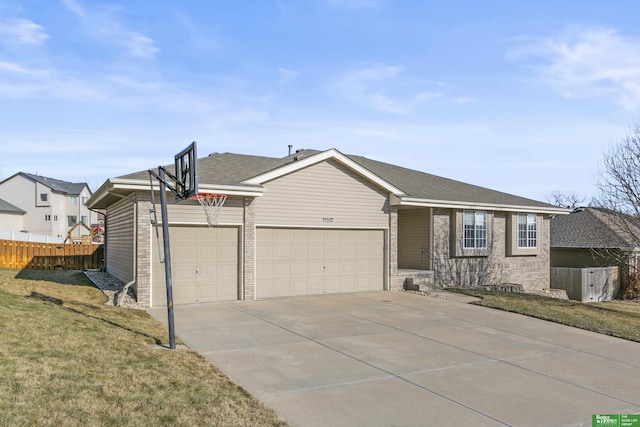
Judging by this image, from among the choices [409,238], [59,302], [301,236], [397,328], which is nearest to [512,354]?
[397,328]

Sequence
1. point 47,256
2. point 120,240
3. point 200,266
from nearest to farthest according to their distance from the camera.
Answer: point 200,266, point 120,240, point 47,256

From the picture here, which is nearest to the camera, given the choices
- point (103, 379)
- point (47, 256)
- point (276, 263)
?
point (103, 379)

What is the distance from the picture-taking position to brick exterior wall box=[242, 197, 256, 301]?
47.7 feet

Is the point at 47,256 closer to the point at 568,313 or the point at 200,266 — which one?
the point at 200,266

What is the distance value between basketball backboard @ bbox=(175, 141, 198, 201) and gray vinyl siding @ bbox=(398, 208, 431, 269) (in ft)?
39.9

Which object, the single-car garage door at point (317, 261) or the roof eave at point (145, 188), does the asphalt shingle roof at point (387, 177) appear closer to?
the roof eave at point (145, 188)

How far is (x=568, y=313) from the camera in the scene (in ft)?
46.6

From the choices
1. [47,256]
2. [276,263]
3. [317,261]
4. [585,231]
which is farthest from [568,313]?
[47,256]

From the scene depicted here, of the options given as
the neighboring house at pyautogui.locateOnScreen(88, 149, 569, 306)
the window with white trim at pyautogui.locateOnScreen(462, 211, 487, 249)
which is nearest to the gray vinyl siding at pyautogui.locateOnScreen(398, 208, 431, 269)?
the neighboring house at pyautogui.locateOnScreen(88, 149, 569, 306)

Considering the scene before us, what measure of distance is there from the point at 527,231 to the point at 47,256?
74.6ft

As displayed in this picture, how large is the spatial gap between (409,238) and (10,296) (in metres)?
14.3

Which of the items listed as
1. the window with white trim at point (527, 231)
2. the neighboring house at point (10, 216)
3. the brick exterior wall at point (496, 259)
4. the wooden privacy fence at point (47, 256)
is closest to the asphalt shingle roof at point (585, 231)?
the brick exterior wall at point (496, 259)

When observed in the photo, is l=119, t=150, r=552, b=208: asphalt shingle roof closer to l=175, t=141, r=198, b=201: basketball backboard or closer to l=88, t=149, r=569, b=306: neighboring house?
l=88, t=149, r=569, b=306: neighboring house

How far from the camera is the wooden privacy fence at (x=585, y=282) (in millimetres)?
23469
